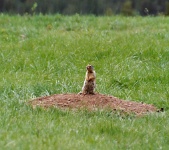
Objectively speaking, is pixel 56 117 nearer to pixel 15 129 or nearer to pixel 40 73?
pixel 15 129

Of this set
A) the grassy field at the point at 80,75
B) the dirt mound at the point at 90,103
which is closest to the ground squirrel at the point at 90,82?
the dirt mound at the point at 90,103

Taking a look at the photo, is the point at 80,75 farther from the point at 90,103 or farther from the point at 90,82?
the point at 90,103

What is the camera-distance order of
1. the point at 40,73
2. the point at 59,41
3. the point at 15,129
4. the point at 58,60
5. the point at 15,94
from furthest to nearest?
the point at 59,41, the point at 58,60, the point at 40,73, the point at 15,94, the point at 15,129

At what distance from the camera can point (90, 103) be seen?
6.58 meters

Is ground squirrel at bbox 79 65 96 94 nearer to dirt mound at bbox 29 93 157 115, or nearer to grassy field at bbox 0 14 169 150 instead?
dirt mound at bbox 29 93 157 115

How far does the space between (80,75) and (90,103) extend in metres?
2.26

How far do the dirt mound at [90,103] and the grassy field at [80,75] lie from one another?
196 mm

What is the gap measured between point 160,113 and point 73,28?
6.88 metres

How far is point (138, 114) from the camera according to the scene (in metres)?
6.41

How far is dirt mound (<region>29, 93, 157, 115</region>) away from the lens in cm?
646

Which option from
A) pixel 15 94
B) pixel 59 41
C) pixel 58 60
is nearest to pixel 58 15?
pixel 59 41

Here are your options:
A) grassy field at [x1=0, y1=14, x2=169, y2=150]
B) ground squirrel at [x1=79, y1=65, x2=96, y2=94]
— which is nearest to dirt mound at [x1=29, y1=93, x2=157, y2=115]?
ground squirrel at [x1=79, y1=65, x2=96, y2=94]

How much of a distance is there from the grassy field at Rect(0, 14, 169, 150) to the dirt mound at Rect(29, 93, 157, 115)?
20 centimetres

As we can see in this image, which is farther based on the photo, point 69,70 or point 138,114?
point 69,70
